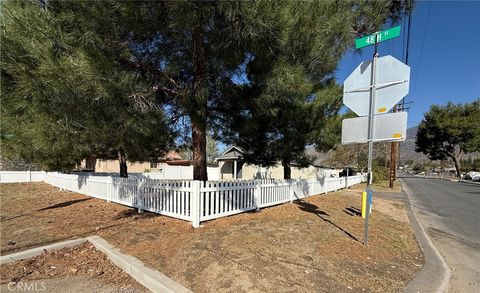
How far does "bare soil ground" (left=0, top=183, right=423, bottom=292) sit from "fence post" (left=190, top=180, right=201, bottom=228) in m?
0.21

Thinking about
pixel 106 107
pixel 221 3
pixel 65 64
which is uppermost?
pixel 221 3

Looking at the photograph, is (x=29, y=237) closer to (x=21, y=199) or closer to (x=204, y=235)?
(x=204, y=235)

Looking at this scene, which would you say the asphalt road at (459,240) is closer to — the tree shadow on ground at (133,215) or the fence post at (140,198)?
the tree shadow on ground at (133,215)

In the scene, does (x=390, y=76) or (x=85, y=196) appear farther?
(x=85, y=196)

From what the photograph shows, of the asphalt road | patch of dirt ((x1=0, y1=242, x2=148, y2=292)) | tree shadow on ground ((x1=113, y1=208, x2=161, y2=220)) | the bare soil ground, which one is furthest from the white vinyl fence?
the asphalt road

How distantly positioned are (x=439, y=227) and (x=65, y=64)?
9681 millimetres

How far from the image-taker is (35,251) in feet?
14.9

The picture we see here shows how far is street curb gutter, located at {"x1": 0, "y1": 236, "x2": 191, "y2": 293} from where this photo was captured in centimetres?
339

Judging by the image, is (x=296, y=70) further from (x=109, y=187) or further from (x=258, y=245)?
(x=109, y=187)

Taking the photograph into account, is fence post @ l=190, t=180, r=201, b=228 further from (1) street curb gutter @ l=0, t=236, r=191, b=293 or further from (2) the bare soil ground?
(1) street curb gutter @ l=0, t=236, r=191, b=293

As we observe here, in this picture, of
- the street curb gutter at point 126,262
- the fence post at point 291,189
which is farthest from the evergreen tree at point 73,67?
the fence post at point 291,189

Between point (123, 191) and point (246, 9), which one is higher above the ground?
point (246, 9)

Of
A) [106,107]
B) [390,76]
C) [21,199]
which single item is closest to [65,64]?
[106,107]

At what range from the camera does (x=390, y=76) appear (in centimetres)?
476
